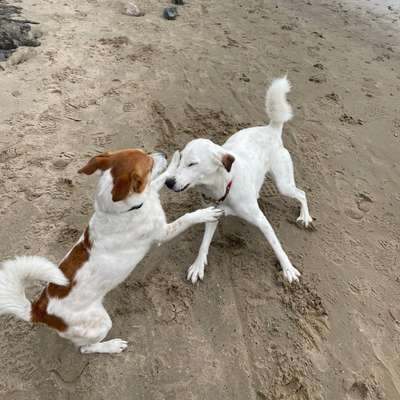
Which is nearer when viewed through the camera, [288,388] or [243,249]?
[288,388]

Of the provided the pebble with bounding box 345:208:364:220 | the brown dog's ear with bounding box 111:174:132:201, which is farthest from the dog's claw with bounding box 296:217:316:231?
the brown dog's ear with bounding box 111:174:132:201

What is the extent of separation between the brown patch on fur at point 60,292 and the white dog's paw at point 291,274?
184 cm

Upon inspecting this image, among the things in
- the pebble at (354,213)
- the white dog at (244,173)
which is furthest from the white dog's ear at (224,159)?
the pebble at (354,213)

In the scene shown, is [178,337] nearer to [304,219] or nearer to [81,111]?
[304,219]

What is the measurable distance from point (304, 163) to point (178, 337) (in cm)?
285

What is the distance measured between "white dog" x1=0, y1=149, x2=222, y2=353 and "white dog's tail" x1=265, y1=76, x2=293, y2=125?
4.96ft

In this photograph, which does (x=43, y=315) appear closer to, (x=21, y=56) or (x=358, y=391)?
(x=358, y=391)

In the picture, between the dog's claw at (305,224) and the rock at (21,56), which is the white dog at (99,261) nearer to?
the dog's claw at (305,224)

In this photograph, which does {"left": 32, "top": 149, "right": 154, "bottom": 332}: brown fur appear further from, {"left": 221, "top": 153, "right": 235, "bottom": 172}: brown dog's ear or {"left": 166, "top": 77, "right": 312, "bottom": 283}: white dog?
{"left": 221, "top": 153, "right": 235, "bottom": 172}: brown dog's ear

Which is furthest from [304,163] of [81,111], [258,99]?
[81,111]

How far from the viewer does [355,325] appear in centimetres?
351

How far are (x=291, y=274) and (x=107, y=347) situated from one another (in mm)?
1737

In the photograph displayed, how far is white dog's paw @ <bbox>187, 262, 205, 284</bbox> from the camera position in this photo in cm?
381

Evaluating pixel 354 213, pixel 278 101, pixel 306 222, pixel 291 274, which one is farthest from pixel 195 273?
pixel 354 213
